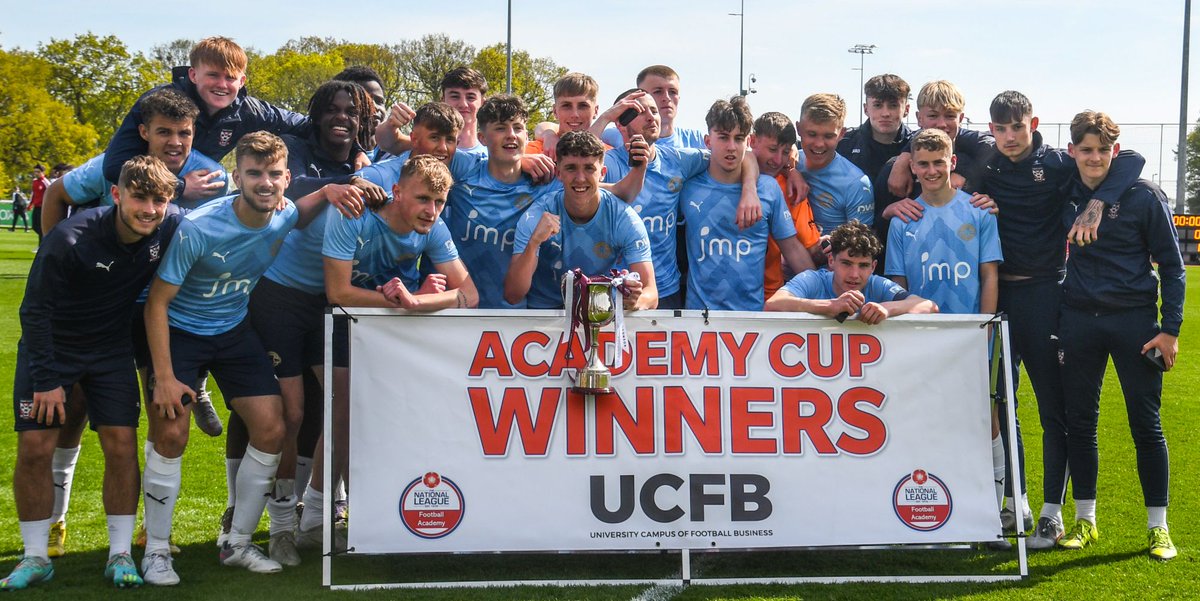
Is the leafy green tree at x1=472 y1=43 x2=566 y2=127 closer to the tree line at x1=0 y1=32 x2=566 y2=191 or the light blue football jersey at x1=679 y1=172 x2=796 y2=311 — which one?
the tree line at x1=0 y1=32 x2=566 y2=191

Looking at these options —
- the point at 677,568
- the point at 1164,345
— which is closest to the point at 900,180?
the point at 1164,345

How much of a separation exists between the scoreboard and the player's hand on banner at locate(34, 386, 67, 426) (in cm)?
3139

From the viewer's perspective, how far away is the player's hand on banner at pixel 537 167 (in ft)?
17.3

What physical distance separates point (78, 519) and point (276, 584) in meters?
1.77

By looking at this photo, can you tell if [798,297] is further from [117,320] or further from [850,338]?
[117,320]

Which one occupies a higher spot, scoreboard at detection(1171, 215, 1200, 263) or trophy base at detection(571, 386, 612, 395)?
scoreboard at detection(1171, 215, 1200, 263)

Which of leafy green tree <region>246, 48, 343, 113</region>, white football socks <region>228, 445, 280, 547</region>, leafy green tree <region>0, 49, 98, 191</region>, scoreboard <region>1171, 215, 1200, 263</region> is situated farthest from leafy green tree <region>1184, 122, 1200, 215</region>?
white football socks <region>228, 445, 280, 547</region>

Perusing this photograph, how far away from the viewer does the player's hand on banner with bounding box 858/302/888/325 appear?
477 centimetres

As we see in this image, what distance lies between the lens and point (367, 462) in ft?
15.0

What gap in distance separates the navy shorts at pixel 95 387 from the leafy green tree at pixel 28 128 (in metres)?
41.1

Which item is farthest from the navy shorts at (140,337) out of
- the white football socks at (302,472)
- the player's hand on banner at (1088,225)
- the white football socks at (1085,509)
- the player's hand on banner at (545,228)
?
Result: the white football socks at (1085,509)

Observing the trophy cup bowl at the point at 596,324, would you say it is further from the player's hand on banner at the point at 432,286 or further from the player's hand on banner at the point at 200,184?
the player's hand on banner at the point at 200,184

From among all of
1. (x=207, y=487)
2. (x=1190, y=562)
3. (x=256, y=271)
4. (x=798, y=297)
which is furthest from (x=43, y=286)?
(x=1190, y=562)

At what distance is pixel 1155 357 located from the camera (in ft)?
16.6
